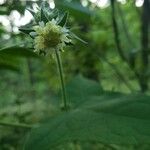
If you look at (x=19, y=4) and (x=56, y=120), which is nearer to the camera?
(x=56, y=120)

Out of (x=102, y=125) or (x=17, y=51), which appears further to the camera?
(x=17, y=51)

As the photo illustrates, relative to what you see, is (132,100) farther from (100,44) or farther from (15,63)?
(100,44)

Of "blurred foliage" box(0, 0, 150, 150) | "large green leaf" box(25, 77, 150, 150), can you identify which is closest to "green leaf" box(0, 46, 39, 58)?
"blurred foliage" box(0, 0, 150, 150)

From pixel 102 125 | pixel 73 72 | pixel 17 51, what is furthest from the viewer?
pixel 73 72

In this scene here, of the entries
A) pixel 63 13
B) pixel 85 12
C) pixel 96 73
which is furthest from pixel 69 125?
pixel 96 73

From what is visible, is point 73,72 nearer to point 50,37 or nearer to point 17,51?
point 17,51

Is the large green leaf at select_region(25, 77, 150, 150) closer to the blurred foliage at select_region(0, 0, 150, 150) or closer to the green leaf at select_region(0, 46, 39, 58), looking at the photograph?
the blurred foliage at select_region(0, 0, 150, 150)

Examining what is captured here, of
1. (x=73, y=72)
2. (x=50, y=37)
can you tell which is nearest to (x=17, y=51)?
(x=50, y=37)
